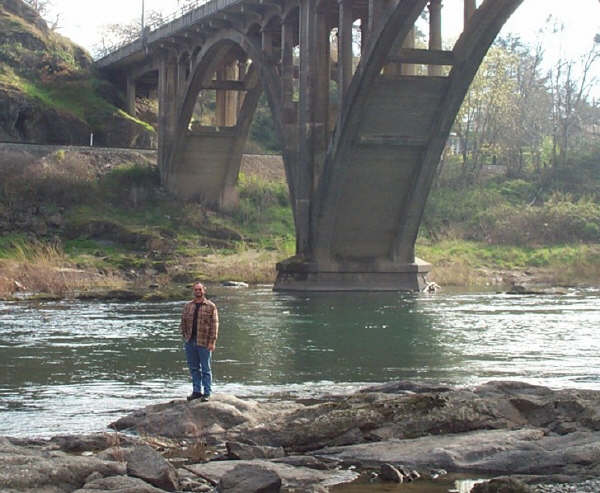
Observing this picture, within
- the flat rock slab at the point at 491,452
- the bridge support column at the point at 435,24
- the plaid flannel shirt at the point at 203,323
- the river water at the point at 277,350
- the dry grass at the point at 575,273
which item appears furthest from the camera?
the dry grass at the point at 575,273

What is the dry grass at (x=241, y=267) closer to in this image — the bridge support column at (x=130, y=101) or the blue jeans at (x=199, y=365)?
the bridge support column at (x=130, y=101)

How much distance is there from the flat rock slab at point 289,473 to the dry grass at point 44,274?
25492mm

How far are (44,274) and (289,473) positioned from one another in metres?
28.7

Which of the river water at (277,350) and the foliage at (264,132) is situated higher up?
the foliage at (264,132)

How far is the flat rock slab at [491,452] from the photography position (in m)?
12.1

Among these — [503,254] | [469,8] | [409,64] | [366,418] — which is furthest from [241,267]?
[366,418]

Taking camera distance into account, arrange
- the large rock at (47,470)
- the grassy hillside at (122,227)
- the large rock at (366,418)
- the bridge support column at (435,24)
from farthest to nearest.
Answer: the grassy hillside at (122,227) → the bridge support column at (435,24) → the large rock at (366,418) → the large rock at (47,470)

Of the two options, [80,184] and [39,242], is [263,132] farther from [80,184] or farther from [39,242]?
[39,242]

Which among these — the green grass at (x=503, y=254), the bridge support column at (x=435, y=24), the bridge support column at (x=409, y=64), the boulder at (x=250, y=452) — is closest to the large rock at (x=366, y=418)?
the boulder at (x=250, y=452)

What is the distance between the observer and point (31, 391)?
18.0m

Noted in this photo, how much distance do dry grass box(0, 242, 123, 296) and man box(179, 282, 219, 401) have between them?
73.2 feet

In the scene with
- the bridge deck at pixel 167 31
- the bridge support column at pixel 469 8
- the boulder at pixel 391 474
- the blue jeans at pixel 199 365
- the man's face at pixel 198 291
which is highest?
the bridge deck at pixel 167 31

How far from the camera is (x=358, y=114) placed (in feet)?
123

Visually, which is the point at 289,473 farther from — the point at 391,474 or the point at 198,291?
the point at 198,291
